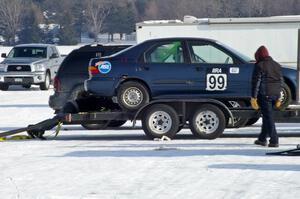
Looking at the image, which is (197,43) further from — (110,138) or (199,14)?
(199,14)

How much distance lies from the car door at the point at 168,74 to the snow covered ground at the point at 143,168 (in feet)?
2.93

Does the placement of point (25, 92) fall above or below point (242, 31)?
below

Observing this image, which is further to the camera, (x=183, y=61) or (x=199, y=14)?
(x=199, y=14)

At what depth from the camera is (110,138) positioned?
16672mm

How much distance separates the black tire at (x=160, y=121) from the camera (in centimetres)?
1561

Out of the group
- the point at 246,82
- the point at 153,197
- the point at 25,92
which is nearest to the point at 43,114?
the point at 246,82

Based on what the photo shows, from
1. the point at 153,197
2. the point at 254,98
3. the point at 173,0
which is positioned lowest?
the point at 153,197

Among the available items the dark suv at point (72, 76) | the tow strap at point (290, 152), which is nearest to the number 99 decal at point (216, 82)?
the tow strap at point (290, 152)

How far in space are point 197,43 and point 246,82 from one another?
1.17 m

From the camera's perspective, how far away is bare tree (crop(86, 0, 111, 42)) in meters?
87.2

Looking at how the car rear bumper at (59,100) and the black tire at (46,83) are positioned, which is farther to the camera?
the black tire at (46,83)

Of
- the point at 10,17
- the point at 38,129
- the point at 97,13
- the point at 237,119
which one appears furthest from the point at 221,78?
the point at 97,13

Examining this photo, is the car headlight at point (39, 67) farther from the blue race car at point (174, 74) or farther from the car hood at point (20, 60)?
the blue race car at point (174, 74)

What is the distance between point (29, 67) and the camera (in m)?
32.8
